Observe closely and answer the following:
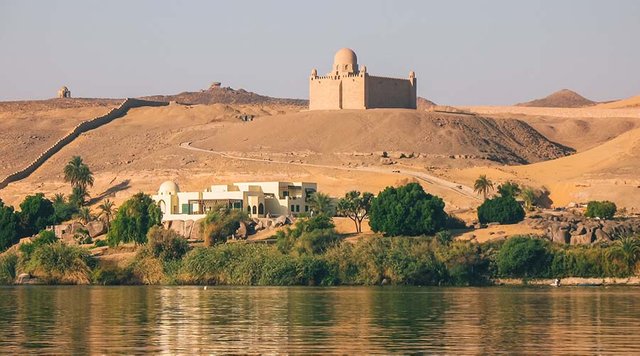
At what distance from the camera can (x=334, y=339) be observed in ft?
A: 106

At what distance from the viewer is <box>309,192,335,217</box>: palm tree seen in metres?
75.9

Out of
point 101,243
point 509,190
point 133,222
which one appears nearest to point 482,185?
point 509,190

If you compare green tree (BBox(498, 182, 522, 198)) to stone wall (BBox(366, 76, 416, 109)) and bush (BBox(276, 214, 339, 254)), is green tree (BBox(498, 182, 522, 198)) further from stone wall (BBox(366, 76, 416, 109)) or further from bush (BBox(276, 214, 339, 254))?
stone wall (BBox(366, 76, 416, 109))

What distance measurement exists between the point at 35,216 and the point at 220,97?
4255 inches

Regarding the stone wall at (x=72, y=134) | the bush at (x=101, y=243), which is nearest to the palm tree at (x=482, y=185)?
the bush at (x=101, y=243)

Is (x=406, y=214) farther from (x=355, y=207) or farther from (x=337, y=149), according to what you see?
(x=337, y=149)

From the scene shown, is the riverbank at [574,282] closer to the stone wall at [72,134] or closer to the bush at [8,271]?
the bush at [8,271]

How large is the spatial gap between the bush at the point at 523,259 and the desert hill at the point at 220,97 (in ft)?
389

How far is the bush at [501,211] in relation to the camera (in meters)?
69.7

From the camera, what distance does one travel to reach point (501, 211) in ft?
229

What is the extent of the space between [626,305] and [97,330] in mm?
17555

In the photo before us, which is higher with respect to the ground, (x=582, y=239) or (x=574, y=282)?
(x=582, y=239)

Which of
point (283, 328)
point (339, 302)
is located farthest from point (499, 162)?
point (283, 328)

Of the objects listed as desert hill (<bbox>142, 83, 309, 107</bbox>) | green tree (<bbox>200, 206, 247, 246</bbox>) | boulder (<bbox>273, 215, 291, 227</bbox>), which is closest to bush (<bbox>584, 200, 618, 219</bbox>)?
boulder (<bbox>273, 215, 291, 227</bbox>)
